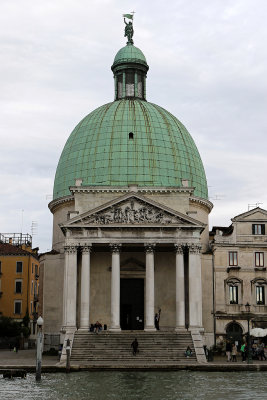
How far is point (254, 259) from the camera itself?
189 ft

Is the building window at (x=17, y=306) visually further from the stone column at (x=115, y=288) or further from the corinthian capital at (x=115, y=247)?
the corinthian capital at (x=115, y=247)

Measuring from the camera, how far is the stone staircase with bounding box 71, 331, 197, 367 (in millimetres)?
43250

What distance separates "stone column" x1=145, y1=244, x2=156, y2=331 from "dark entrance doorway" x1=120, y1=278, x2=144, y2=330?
480 centimetres

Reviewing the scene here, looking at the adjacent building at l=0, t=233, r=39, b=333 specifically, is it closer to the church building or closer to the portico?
the church building

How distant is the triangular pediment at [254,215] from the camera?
2298 inches

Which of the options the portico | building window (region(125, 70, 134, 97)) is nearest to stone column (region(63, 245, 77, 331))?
the portico

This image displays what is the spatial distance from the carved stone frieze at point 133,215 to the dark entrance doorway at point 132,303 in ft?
21.2

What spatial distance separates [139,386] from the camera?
30312 mm

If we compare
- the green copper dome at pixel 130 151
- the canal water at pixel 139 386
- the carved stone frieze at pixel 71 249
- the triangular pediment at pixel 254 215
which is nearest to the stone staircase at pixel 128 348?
the canal water at pixel 139 386

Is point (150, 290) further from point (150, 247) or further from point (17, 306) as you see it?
point (17, 306)

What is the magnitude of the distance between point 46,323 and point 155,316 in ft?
36.9

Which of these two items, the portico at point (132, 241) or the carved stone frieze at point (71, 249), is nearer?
the portico at point (132, 241)

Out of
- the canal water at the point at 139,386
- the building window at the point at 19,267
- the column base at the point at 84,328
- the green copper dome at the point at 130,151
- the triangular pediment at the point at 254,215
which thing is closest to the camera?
the canal water at the point at 139,386

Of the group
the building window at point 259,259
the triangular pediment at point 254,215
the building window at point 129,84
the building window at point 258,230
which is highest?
the building window at point 129,84
